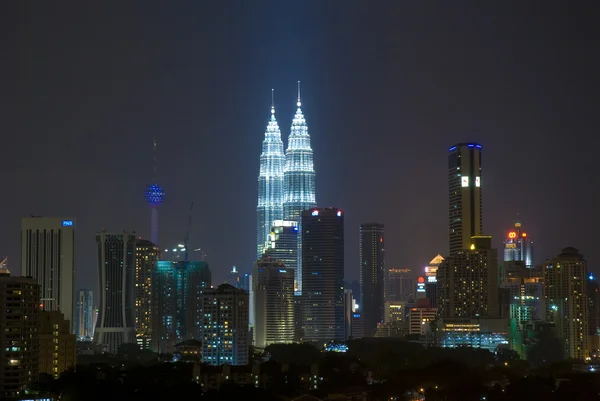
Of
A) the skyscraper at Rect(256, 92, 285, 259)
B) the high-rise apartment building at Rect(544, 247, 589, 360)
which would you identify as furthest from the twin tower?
the high-rise apartment building at Rect(544, 247, 589, 360)

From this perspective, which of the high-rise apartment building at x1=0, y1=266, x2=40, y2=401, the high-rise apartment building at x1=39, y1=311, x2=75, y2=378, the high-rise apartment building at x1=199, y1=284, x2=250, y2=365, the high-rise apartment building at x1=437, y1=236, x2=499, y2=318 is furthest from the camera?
the high-rise apartment building at x1=437, y1=236, x2=499, y2=318

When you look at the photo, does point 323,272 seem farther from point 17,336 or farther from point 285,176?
point 17,336

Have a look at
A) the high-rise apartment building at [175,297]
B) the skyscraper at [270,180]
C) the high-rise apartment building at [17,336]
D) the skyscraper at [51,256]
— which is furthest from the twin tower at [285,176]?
the high-rise apartment building at [17,336]

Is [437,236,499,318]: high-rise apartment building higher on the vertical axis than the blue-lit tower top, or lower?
lower

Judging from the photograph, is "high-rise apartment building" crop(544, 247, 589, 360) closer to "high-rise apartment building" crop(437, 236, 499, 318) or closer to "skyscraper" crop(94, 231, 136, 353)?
"high-rise apartment building" crop(437, 236, 499, 318)

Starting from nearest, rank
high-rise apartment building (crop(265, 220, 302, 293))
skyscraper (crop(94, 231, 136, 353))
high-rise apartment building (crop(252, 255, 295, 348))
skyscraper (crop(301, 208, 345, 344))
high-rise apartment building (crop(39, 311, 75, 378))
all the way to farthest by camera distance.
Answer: high-rise apartment building (crop(39, 311, 75, 378))
skyscraper (crop(94, 231, 136, 353))
high-rise apartment building (crop(252, 255, 295, 348))
skyscraper (crop(301, 208, 345, 344))
high-rise apartment building (crop(265, 220, 302, 293))

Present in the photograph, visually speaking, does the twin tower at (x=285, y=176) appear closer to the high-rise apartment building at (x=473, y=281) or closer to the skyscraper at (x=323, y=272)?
the skyscraper at (x=323, y=272)
